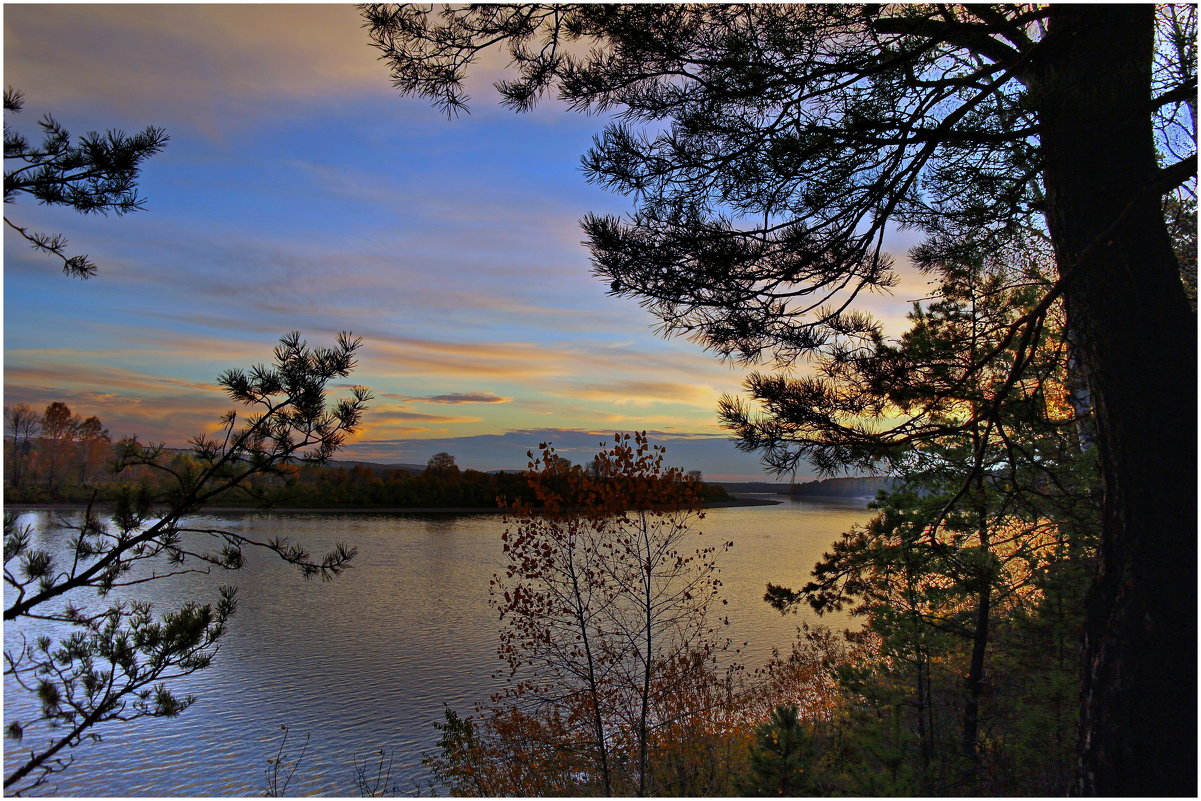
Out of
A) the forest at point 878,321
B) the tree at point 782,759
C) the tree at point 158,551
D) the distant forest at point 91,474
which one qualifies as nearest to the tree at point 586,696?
the distant forest at point 91,474

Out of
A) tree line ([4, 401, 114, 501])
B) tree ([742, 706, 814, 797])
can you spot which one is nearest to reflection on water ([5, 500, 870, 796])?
tree line ([4, 401, 114, 501])

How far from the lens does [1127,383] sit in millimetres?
3514

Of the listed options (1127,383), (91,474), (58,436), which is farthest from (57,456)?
(1127,383)

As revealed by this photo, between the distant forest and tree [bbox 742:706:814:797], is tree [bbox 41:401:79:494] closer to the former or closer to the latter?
the distant forest

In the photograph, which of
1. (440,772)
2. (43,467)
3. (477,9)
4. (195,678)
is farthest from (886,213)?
(195,678)

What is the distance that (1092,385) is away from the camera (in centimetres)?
367

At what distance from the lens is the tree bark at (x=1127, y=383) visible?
3.25 metres

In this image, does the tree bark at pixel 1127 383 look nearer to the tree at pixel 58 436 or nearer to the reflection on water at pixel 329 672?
the reflection on water at pixel 329 672

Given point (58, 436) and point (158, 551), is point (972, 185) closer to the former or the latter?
point (158, 551)

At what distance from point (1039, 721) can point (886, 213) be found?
509 cm

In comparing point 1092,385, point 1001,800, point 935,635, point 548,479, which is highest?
point 1092,385

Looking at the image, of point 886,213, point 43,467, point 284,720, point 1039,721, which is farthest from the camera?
point 284,720

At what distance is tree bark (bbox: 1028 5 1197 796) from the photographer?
10.7 feet

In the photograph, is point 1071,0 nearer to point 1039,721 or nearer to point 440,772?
point 1039,721
